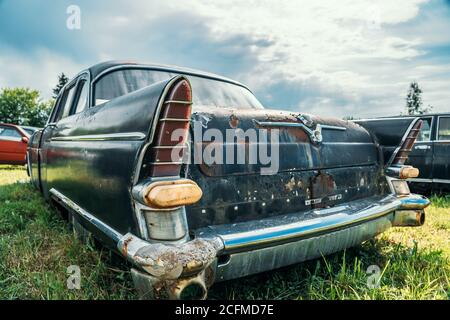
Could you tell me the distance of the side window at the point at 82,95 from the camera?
2.77m

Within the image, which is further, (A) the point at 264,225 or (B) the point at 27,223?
(B) the point at 27,223

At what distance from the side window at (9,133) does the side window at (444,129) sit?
1092 centimetres

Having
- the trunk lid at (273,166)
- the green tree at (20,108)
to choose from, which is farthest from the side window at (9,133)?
the green tree at (20,108)

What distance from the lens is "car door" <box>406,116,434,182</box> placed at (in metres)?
5.80

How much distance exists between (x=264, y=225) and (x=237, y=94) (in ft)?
5.40

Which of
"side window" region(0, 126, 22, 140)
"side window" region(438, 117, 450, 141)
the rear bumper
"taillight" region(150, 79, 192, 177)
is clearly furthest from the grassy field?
"side window" region(0, 126, 22, 140)

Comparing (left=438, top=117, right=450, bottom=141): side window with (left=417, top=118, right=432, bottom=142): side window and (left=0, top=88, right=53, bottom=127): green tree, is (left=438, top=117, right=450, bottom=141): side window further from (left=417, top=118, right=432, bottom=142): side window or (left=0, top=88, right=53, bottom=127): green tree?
(left=0, top=88, right=53, bottom=127): green tree

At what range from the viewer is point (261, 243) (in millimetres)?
1648

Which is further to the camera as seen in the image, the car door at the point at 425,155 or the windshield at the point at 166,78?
the car door at the point at 425,155

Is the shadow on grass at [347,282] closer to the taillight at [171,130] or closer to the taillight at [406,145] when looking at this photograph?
the taillight at [406,145]

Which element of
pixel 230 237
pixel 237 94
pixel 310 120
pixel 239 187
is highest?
pixel 237 94

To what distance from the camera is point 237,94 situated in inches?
122

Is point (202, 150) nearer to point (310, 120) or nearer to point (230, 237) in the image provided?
point (230, 237)
